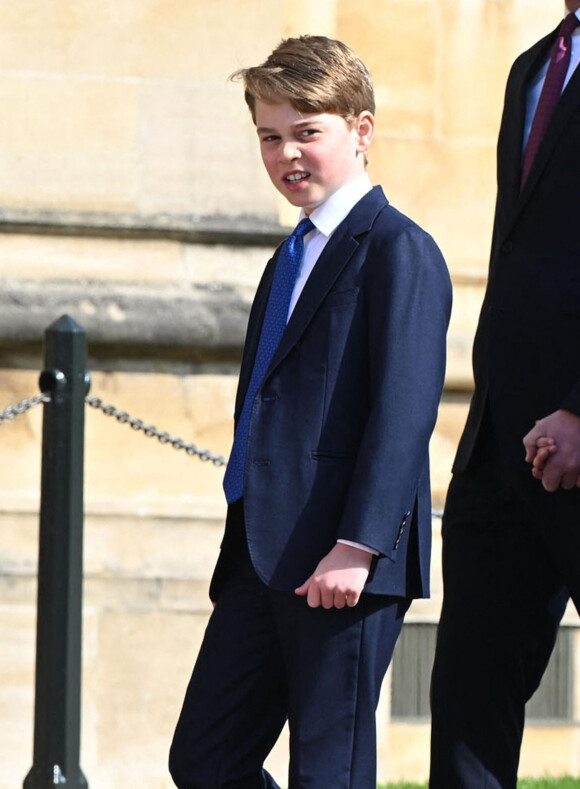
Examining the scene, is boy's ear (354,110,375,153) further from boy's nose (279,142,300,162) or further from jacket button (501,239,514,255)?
jacket button (501,239,514,255)

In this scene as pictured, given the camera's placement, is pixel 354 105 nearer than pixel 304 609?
No

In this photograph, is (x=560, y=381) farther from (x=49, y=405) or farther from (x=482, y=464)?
(x=49, y=405)

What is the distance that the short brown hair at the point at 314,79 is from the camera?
108 inches

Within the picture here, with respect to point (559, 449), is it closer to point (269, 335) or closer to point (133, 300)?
point (269, 335)

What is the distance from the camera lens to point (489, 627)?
275 cm

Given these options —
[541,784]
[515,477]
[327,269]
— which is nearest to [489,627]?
[515,477]

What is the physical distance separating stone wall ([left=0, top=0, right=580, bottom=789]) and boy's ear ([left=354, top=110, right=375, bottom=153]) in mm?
1946

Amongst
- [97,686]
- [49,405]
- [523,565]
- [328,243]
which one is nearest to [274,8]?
[49,405]

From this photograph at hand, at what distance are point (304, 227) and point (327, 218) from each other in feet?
0.22

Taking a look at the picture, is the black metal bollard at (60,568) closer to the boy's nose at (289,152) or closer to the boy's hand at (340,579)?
the boy's nose at (289,152)

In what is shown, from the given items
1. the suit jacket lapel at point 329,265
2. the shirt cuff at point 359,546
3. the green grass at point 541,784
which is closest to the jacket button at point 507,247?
the suit jacket lapel at point 329,265

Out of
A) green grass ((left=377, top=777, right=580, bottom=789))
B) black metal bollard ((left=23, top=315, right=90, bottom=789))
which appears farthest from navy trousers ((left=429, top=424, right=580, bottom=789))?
green grass ((left=377, top=777, right=580, bottom=789))

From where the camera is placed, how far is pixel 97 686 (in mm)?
4625

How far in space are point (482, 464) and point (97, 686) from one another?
7.06 feet
